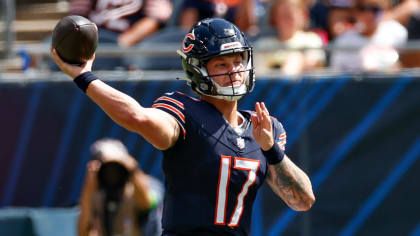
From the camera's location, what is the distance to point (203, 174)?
13.7 ft

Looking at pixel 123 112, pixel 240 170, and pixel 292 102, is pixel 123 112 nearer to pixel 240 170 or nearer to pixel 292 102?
pixel 240 170

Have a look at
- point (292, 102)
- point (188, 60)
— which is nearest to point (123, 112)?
point (188, 60)

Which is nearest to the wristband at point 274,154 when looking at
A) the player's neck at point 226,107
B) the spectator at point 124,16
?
the player's neck at point 226,107

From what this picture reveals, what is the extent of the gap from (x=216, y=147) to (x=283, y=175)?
397 mm

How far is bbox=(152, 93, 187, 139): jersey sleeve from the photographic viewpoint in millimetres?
4141

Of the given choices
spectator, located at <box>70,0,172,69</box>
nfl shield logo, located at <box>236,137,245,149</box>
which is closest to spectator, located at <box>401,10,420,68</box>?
spectator, located at <box>70,0,172,69</box>

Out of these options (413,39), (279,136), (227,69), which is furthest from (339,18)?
(227,69)

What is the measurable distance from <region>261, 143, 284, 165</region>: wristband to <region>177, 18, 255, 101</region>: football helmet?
0.33 meters

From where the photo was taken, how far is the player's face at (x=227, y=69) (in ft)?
14.1

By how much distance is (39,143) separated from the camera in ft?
A: 23.4

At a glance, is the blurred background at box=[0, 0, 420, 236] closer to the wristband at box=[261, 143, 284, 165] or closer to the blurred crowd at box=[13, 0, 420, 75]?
the blurred crowd at box=[13, 0, 420, 75]

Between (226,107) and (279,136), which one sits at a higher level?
(226,107)

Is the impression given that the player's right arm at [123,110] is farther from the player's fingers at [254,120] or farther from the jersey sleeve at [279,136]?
the jersey sleeve at [279,136]

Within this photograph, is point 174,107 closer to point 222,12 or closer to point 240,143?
point 240,143
